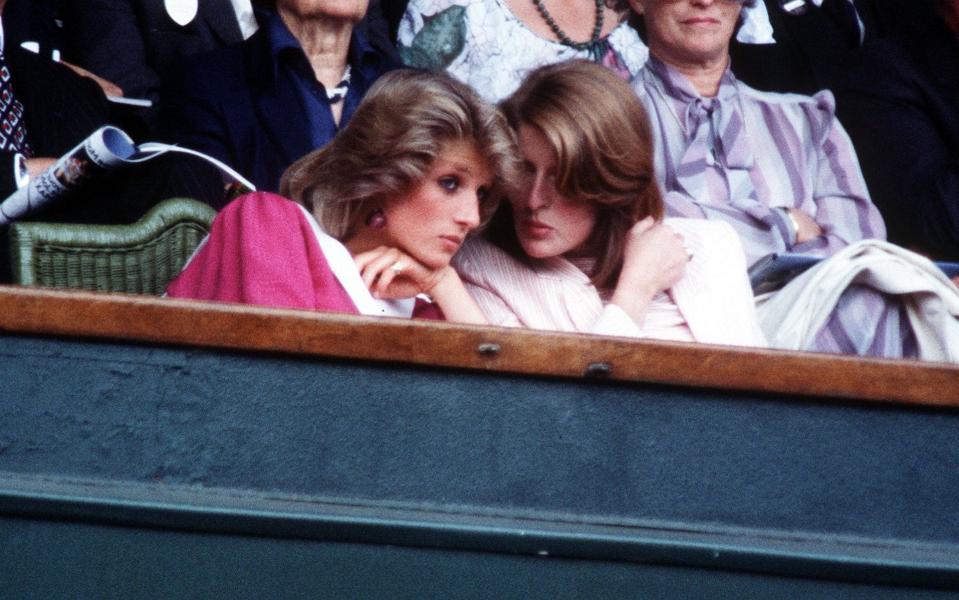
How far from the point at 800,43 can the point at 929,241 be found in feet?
1.85

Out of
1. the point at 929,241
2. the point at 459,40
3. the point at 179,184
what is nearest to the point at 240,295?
the point at 179,184

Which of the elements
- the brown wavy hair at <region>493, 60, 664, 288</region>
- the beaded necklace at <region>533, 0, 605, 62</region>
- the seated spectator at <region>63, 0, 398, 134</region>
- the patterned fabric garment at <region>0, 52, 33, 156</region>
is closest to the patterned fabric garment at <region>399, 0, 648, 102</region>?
the beaded necklace at <region>533, 0, 605, 62</region>

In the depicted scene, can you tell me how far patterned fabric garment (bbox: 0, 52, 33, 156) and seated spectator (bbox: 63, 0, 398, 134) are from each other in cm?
51

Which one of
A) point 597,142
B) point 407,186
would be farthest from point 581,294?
point 407,186

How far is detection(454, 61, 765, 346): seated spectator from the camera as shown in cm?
280

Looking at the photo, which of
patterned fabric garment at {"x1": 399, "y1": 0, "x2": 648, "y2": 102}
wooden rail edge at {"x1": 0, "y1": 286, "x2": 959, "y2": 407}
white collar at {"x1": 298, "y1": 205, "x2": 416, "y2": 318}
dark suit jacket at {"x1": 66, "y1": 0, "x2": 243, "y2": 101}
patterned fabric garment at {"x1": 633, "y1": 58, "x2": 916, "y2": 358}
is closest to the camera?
wooden rail edge at {"x1": 0, "y1": 286, "x2": 959, "y2": 407}

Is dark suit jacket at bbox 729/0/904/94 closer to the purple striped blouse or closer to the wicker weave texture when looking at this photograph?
the purple striped blouse

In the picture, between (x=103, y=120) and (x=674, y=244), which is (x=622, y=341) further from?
(x=103, y=120)

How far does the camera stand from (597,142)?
2.80 meters

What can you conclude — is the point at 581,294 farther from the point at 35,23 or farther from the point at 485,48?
the point at 35,23

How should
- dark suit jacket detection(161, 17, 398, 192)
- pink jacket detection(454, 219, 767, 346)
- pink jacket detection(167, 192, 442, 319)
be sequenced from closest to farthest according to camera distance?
pink jacket detection(167, 192, 442, 319) → pink jacket detection(454, 219, 767, 346) → dark suit jacket detection(161, 17, 398, 192)

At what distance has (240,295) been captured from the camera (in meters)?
2.44

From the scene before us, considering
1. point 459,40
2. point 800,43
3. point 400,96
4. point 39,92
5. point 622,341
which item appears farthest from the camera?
point 800,43

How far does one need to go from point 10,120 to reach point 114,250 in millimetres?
600
